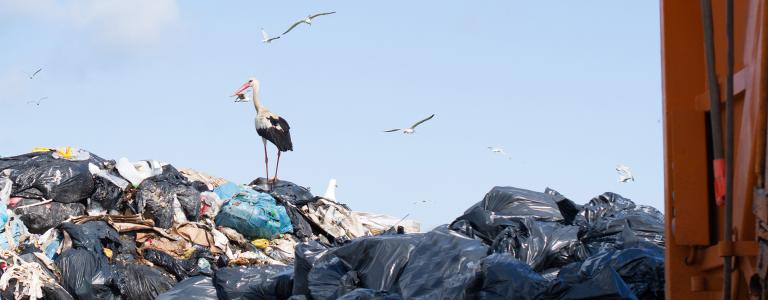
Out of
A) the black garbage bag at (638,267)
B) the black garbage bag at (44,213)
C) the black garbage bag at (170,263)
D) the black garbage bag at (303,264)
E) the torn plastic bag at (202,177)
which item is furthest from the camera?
the torn plastic bag at (202,177)

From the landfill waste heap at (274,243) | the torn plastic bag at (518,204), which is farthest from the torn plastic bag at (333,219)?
the torn plastic bag at (518,204)

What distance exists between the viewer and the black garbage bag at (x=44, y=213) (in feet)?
27.6

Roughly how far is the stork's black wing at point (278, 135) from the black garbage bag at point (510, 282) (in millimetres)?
11142

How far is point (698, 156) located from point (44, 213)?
23.4 ft

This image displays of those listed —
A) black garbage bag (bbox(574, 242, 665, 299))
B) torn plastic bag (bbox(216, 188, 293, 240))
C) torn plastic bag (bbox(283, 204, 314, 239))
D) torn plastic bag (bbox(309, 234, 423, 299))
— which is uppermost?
black garbage bag (bbox(574, 242, 665, 299))

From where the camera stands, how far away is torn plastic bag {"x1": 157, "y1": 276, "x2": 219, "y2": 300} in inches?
213

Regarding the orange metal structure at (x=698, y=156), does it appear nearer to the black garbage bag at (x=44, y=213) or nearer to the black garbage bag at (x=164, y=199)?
the black garbage bag at (x=164, y=199)

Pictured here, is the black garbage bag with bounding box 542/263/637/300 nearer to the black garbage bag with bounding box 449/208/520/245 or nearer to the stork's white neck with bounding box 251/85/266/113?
the black garbage bag with bounding box 449/208/520/245

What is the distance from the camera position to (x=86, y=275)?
6.85 m

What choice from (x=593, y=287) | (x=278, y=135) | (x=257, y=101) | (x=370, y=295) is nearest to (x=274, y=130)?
(x=278, y=135)

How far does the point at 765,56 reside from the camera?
6.10 ft

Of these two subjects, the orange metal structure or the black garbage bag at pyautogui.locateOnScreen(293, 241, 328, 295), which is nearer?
the orange metal structure

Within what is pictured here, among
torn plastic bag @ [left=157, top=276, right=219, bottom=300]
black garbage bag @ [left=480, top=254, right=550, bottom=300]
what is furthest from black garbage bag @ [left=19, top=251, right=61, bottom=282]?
black garbage bag @ [left=480, top=254, right=550, bottom=300]

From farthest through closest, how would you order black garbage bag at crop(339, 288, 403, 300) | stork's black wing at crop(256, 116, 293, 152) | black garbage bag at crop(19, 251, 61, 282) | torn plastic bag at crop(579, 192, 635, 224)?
1. stork's black wing at crop(256, 116, 293, 152)
2. black garbage bag at crop(19, 251, 61, 282)
3. torn plastic bag at crop(579, 192, 635, 224)
4. black garbage bag at crop(339, 288, 403, 300)
